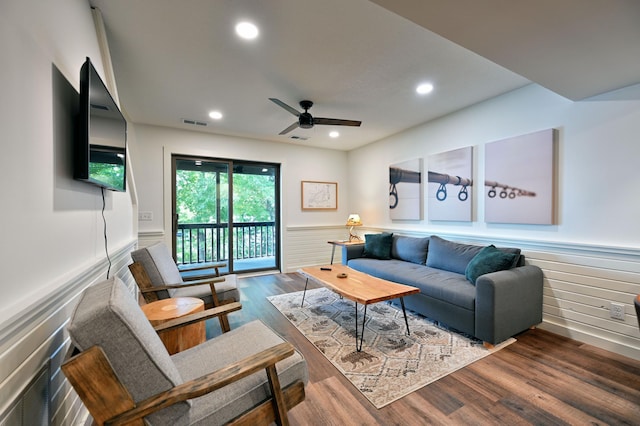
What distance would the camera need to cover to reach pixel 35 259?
1039 mm

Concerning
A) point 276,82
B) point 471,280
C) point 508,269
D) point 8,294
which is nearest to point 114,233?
point 8,294

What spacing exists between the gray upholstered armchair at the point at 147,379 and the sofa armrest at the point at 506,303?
1.78 metres

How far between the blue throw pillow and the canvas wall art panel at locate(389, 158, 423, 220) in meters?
0.51

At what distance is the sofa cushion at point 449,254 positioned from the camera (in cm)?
313

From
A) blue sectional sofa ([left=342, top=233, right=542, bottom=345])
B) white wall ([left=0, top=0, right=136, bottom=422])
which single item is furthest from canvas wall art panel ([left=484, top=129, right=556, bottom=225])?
white wall ([left=0, top=0, right=136, bottom=422])

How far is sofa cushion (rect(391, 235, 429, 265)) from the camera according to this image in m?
3.74

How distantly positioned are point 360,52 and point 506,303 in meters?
2.48

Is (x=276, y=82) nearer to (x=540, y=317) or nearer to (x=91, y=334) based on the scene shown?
(x=91, y=334)

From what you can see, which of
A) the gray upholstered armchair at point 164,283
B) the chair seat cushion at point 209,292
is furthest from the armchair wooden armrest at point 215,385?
the chair seat cushion at point 209,292

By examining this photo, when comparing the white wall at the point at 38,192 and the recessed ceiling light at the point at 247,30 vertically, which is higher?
the recessed ceiling light at the point at 247,30

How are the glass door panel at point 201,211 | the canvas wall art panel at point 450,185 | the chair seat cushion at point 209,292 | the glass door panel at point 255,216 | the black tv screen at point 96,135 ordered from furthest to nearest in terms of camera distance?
the glass door panel at point 255,216 < the glass door panel at point 201,211 < the canvas wall art panel at point 450,185 < the chair seat cushion at point 209,292 < the black tv screen at point 96,135

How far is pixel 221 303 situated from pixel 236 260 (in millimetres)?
2794

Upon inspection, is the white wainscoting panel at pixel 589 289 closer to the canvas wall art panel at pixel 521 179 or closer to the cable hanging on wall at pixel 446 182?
the canvas wall art panel at pixel 521 179

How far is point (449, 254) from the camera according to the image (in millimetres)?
3320
